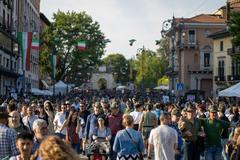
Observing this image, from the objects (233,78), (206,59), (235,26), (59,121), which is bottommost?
(59,121)

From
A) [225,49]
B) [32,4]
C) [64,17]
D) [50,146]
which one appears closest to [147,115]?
[50,146]

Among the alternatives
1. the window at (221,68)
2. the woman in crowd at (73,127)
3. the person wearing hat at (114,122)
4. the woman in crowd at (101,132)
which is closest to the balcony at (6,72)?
the window at (221,68)

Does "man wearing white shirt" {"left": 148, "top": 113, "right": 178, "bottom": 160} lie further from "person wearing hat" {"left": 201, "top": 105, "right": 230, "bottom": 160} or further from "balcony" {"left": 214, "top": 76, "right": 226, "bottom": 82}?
"balcony" {"left": 214, "top": 76, "right": 226, "bottom": 82}

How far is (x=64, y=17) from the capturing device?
8044cm

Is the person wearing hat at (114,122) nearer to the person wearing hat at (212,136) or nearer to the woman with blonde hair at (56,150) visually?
the person wearing hat at (212,136)

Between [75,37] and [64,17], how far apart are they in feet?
12.7

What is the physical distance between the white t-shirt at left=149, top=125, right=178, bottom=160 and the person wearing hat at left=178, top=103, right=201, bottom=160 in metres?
2.44

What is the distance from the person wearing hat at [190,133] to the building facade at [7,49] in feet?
113

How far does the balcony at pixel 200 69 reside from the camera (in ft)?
268

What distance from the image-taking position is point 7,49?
50906 millimetres

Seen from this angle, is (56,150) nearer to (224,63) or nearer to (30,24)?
(224,63)

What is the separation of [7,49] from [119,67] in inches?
5353

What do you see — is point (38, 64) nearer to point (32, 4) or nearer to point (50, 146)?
point (32, 4)

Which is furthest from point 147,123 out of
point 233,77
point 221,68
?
point 221,68
